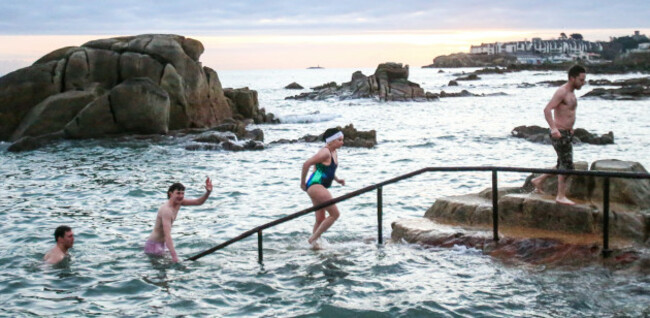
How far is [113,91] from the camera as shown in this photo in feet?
97.6

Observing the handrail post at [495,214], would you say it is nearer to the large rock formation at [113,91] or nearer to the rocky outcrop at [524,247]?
the rocky outcrop at [524,247]

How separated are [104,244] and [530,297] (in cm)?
814

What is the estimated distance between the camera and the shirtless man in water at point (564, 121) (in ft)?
32.7

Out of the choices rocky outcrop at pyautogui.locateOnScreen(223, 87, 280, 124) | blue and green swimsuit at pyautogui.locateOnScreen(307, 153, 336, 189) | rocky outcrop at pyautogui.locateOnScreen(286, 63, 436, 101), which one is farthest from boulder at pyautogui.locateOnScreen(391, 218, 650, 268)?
rocky outcrop at pyautogui.locateOnScreen(286, 63, 436, 101)

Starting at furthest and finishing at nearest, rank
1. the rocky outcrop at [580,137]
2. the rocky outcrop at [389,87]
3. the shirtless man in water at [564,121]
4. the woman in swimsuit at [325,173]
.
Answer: the rocky outcrop at [389,87], the rocky outcrop at [580,137], the woman in swimsuit at [325,173], the shirtless man in water at [564,121]

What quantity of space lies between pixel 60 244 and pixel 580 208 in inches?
316

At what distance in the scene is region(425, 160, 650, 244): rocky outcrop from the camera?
9734 mm

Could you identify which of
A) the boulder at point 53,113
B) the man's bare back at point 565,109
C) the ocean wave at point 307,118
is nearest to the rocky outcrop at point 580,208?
the man's bare back at point 565,109

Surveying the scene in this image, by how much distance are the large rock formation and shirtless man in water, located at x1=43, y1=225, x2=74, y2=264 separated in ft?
63.1

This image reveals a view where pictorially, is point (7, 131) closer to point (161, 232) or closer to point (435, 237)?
point (161, 232)

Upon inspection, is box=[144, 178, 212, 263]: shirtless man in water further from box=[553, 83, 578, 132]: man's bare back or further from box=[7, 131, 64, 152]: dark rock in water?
box=[7, 131, 64, 152]: dark rock in water

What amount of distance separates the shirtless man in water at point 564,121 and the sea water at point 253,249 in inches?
55.6

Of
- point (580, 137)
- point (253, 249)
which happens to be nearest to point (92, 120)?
point (253, 249)

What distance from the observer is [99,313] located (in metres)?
8.89
